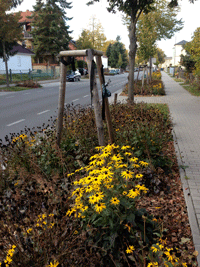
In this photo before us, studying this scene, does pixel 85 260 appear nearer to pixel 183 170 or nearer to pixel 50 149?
pixel 50 149

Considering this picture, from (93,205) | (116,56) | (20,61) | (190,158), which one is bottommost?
(190,158)

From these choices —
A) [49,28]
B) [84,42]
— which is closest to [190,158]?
[49,28]

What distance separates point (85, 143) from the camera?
15.4 ft

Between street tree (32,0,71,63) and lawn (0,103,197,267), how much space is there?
131 feet

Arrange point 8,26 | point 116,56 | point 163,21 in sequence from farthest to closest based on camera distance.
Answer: point 116,56
point 163,21
point 8,26

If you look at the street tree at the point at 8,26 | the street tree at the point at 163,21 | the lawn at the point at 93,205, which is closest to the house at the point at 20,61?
the street tree at the point at 8,26

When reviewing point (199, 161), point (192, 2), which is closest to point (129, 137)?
point (199, 161)

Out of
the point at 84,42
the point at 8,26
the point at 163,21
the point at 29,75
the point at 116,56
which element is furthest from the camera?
the point at 116,56

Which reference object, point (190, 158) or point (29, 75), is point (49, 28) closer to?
point (29, 75)

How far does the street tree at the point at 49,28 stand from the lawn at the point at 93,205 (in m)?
40.0

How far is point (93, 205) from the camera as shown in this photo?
2504mm

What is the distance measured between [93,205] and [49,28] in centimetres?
4349

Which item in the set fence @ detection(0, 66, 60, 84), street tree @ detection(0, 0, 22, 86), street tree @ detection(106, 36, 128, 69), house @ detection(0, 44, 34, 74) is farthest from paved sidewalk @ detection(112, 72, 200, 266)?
street tree @ detection(106, 36, 128, 69)

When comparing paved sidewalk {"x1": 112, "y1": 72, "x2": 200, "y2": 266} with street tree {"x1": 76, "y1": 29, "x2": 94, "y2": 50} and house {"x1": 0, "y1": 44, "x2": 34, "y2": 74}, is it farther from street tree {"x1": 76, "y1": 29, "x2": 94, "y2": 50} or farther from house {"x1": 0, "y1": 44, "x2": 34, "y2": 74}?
street tree {"x1": 76, "y1": 29, "x2": 94, "y2": 50}
